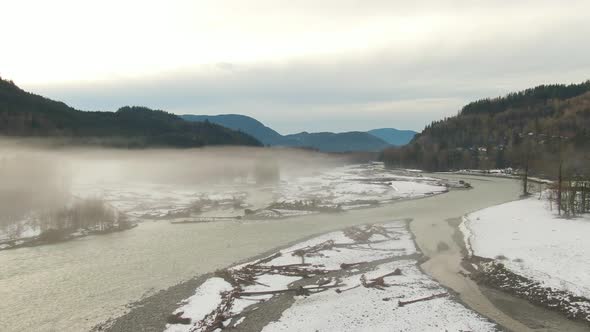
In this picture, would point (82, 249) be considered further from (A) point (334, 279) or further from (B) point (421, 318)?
(B) point (421, 318)

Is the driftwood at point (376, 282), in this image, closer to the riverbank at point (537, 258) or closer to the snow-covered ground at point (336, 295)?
the snow-covered ground at point (336, 295)

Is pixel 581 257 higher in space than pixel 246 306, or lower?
higher

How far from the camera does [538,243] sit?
3334cm

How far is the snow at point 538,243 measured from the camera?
84.4ft

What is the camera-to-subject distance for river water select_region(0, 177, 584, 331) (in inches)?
882

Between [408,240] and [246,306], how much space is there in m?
20.7

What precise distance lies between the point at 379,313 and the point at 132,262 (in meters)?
19.8

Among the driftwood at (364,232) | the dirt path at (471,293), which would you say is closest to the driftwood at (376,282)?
the dirt path at (471,293)

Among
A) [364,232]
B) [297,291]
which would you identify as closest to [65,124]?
[364,232]

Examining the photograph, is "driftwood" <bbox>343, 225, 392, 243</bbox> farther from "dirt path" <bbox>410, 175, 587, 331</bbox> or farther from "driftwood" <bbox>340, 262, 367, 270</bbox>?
"driftwood" <bbox>340, 262, 367, 270</bbox>

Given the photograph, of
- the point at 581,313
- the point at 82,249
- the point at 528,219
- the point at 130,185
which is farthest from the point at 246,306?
the point at 130,185

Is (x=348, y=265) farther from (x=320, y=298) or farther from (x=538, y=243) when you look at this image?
(x=538, y=243)

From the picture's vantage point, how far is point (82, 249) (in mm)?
35656

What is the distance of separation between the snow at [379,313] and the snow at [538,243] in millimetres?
7489
